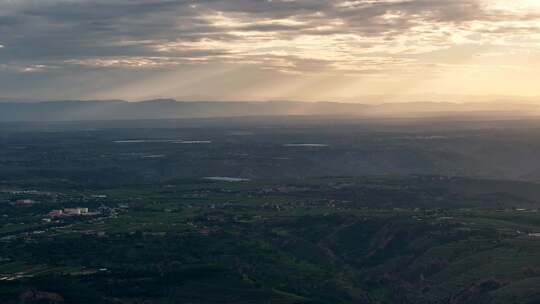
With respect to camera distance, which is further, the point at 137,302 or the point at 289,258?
the point at 289,258

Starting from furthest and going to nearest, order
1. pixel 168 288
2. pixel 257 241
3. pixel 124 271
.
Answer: pixel 257 241, pixel 124 271, pixel 168 288

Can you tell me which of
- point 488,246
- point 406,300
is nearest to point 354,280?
point 406,300

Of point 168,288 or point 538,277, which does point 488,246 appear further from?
point 168,288

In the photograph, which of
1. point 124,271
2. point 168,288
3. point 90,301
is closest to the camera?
point 90,301

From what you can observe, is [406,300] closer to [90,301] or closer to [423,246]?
[423,246]

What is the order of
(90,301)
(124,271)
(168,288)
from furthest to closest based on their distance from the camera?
(124,271), (168,288), (90,301)

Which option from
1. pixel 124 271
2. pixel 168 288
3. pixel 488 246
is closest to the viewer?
pixel 168 288

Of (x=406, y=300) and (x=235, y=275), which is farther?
(x=235, y=275)

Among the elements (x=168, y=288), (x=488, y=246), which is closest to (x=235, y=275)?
(x=168, y=288)
